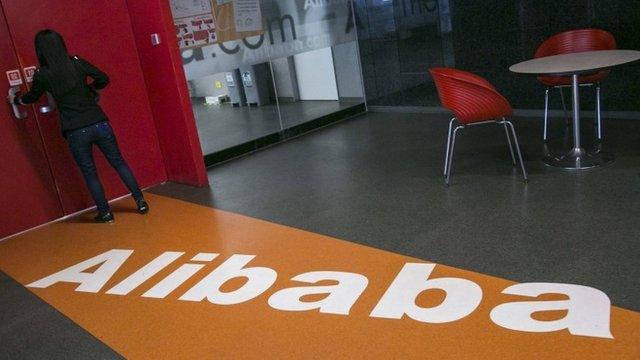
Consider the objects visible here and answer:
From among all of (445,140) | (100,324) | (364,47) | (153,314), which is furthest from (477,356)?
(364,47)

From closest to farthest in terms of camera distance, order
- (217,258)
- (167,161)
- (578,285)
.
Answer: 1. (578,285)
2. (217,258)
3. (167,161)

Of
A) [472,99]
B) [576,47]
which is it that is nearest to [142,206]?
[472,99]

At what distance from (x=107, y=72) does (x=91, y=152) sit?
934 millimetres

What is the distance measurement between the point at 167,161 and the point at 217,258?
7.04 feet

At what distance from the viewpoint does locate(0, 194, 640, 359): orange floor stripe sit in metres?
2.23

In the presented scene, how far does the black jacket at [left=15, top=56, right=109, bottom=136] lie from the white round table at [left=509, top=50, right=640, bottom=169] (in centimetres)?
324

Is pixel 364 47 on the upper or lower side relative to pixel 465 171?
upper

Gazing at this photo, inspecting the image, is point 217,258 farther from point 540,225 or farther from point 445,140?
point 445,140

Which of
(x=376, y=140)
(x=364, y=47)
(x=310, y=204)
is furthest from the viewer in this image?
(x=364, y=47)

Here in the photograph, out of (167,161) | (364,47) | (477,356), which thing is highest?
(364,47)

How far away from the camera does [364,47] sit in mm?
7141

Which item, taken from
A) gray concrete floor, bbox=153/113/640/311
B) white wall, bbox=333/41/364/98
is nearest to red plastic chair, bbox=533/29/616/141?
gray concrete floor, bbox=153/113/640/311

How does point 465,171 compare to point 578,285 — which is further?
point 465,171

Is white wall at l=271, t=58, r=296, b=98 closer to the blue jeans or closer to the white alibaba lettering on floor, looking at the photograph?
the blue jeans
